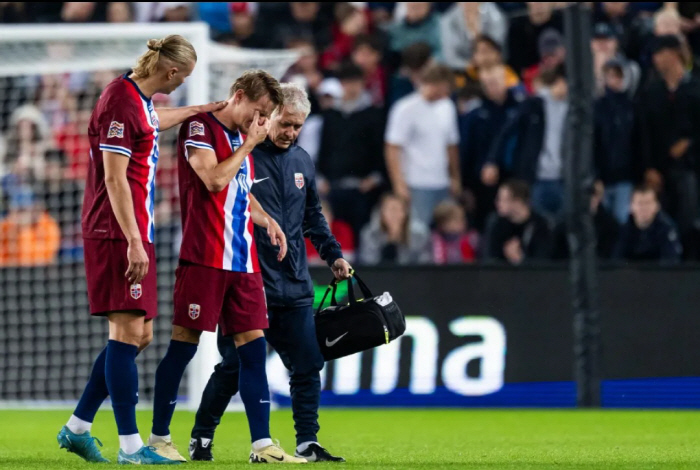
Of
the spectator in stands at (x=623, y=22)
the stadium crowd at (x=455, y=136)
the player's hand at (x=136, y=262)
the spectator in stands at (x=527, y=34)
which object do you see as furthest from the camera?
the spectator in stands at (x=527, y=34)

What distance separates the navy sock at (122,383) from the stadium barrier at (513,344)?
14.9ft

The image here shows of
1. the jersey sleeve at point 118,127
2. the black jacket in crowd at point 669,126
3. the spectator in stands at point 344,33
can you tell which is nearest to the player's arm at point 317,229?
the jersey sleeve at point 118,127

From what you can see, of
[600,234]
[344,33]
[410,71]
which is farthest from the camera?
[344,33]

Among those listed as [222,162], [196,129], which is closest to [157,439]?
[222,162]

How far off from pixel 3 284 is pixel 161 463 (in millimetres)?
6208

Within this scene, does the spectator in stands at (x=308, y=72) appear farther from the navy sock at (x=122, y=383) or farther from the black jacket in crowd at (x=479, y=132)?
the navy sock at (x=122, y=383)

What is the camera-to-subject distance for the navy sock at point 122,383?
17.0 feet

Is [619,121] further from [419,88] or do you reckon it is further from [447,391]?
[447,391]

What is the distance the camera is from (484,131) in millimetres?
11992

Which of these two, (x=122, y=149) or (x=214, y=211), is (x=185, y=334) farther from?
(x=122, y=149)

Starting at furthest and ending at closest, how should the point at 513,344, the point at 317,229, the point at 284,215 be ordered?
1. the point at 513,344
2. the point at 317,229
3. the point at 284,215

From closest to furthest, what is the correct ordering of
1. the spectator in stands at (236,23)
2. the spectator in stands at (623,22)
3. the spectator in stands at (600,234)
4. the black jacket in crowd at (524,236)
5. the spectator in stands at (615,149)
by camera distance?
the spectator in stands at (600,234)
the black jacket in crowd at (524,236)
the spectator in stands at (615,149)
the spectator in stands at (623,22)
the spectator in stands at (236,23)

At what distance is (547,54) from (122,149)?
8066 mm

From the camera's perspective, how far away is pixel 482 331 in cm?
1012
